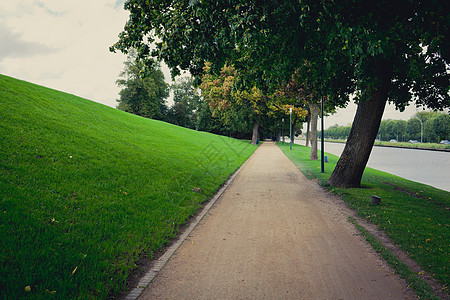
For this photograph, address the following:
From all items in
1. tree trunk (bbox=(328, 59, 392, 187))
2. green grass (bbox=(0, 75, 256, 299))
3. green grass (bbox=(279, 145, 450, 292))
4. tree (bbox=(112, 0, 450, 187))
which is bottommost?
green grass (bbox=(279, 145, 450, 292))

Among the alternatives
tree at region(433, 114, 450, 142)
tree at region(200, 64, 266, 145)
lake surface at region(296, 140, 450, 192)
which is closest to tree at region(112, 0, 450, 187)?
lake surface at region(296, 140, 450, 192)

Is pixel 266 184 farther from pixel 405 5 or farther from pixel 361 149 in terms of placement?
pixel 405 5

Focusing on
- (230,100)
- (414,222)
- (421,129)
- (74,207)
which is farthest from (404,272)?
(421,129)

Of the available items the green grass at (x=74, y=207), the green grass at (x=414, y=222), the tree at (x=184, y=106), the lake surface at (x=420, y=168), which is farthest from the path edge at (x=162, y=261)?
the tree at (x=184, y=106)

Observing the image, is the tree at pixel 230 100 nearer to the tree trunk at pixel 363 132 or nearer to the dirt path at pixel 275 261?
the tree trunk at pixel 363 132

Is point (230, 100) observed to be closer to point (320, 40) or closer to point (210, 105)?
point (210, 105)

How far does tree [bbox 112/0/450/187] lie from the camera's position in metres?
5.47

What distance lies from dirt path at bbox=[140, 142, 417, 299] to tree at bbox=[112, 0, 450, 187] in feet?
12.1

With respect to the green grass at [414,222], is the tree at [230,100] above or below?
above

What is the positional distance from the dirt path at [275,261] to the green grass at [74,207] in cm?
67

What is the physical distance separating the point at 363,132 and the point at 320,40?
12.5 ft

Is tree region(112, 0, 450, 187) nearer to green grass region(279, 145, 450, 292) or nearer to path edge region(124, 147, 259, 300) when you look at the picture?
green grass region(279, 145, 450, 292)

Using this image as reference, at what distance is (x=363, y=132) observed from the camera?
922 cm

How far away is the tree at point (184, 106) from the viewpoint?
Result: 231 feet
